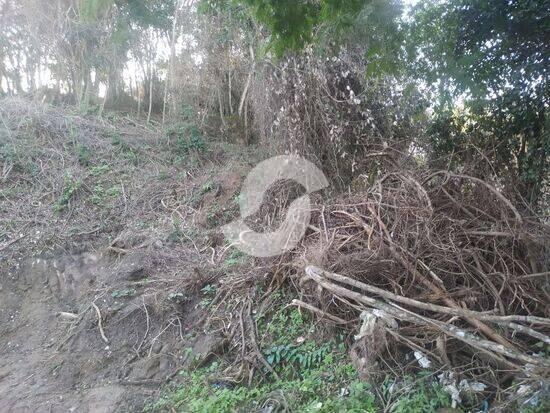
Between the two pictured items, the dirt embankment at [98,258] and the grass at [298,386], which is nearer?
the grass at [298,386]

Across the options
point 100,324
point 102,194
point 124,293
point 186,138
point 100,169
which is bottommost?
point 100,324

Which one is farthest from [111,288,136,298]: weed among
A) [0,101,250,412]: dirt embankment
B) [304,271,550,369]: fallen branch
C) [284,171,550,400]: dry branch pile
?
[304,271,550,369]: fallen branch

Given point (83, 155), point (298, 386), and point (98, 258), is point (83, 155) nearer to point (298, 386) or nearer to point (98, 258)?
point (98, 258)

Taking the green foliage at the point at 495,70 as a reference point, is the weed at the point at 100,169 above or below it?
below

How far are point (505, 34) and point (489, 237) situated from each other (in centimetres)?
222

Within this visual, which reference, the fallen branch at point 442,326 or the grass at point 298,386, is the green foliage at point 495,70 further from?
the grass at point 298,386

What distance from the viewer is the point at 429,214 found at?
497cm

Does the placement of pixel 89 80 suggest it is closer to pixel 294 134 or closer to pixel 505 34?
pixel 294 134

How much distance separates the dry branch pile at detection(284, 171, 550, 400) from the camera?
3795mm

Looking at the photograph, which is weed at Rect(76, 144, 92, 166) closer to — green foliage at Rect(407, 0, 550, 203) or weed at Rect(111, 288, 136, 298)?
weed at Rect(111, 288, 136, 298)

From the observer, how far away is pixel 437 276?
14.8 ft

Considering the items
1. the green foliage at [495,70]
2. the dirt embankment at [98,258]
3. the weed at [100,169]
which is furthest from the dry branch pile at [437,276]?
the weed at [100,169]

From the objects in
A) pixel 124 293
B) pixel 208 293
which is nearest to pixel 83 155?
pixel 124 293

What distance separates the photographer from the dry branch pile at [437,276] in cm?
379
